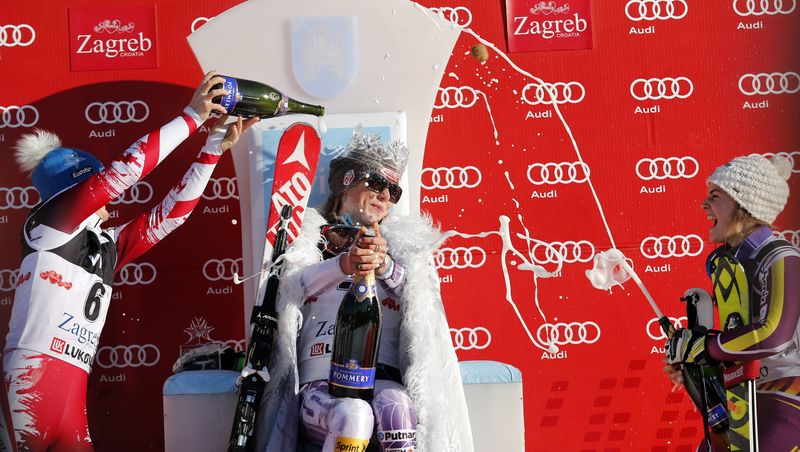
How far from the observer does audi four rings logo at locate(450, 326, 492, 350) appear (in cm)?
398

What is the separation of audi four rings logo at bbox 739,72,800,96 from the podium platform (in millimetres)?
1869

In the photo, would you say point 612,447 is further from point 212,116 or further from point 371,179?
point 212,116

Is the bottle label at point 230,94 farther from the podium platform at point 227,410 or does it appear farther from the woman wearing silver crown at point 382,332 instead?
the podium platform at point 227,410

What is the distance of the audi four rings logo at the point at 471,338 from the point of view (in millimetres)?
3980

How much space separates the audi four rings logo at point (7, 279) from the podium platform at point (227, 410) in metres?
1.32

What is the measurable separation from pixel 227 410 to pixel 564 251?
1717mm

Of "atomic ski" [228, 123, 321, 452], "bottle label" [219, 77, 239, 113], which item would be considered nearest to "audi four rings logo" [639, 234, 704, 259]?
"atomic ski" [228, 123, 321, 452]

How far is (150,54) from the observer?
157 inches

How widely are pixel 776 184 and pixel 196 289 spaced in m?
2.42

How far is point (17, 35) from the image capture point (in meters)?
3.99

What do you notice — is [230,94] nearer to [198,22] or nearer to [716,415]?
[198,22]

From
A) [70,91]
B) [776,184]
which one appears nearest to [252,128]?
[70,91]

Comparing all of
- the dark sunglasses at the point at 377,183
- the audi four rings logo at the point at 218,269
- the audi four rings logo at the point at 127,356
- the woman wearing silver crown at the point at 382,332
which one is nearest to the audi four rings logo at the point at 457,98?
the woman wearing silver crown at the point at 382,332

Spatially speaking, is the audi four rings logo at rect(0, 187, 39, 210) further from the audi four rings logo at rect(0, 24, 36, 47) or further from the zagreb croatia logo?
the zagreb croatia logo
